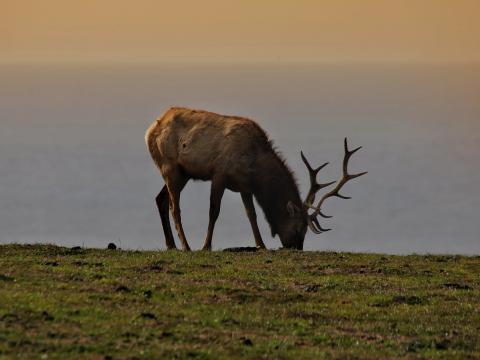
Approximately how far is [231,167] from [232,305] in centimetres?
989

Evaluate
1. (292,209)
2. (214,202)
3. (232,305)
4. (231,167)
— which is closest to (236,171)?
(231,167)

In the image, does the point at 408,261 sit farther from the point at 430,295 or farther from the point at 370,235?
the point at 370,235

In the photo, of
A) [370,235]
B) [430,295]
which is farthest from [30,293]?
[370,235]

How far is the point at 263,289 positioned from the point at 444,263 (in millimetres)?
5698

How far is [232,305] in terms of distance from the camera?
21266 mm

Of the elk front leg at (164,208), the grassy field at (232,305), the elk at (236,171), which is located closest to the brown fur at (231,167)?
the elk at (236,171)

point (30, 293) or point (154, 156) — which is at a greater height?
point (154, 156)

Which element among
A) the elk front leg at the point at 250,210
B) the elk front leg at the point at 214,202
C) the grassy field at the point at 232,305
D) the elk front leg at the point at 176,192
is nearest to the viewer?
the grassy field at the point at 232,305

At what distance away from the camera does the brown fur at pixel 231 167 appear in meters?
31.1

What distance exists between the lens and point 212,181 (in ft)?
→ 103

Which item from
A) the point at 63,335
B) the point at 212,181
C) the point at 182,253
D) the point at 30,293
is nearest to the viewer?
the point at 63,335

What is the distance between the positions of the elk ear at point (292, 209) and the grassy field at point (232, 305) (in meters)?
3.94

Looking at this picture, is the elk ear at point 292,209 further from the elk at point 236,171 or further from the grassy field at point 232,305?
the grassy field at point 232,305

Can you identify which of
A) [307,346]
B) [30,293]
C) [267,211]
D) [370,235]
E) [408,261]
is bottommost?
[307,346]
